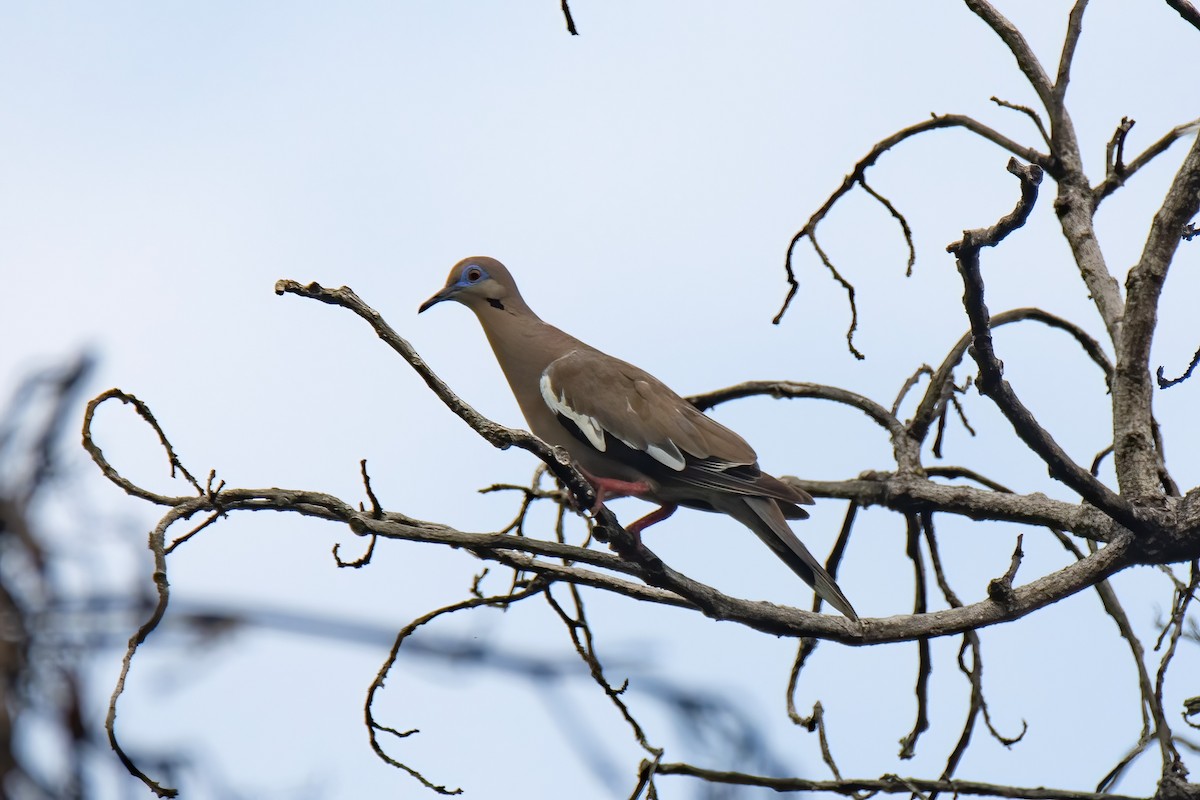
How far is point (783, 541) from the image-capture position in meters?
4.53

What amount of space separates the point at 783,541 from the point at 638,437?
69 centimetres

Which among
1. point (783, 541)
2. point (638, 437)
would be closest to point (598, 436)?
point (638, 437)

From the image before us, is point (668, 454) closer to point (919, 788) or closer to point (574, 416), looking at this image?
point (574, 416)

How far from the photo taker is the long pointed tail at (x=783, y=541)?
4203 mm

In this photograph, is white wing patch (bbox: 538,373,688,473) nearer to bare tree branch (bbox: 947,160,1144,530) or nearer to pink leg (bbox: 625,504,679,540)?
pink leg (bbox: 625,504,679,540)

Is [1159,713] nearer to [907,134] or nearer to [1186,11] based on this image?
[1186,11]

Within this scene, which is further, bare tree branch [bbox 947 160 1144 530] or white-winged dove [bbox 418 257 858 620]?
white-winged dove [bbox 418 257 858 620]

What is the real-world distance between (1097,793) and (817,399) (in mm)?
2124

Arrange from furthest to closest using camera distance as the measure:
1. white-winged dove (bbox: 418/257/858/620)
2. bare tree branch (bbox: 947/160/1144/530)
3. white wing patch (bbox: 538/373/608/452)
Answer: white wing patch (bbox: 538/373/608/452), white-winged dove (bbox: 418/257/858/620), bare tree branch (bbox: 947/160/1144/530)

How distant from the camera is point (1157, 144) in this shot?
5.00 m

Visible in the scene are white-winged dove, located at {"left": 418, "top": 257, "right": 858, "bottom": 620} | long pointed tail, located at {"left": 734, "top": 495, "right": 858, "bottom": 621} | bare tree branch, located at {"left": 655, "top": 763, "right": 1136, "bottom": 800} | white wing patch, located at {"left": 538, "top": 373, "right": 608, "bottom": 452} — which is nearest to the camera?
bare tree branch, located at {"left": 655, "top": 763, "right": 1136, "bottom": 800}

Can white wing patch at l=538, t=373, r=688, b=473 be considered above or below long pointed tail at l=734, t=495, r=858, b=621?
above

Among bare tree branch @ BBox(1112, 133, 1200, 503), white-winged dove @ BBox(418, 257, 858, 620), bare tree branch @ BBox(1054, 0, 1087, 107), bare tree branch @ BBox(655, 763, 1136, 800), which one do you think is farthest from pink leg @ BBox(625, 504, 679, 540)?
bare tree branch @ BBox(1054, 0, 1087, 107)

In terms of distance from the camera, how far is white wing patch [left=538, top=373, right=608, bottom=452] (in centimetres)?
480
